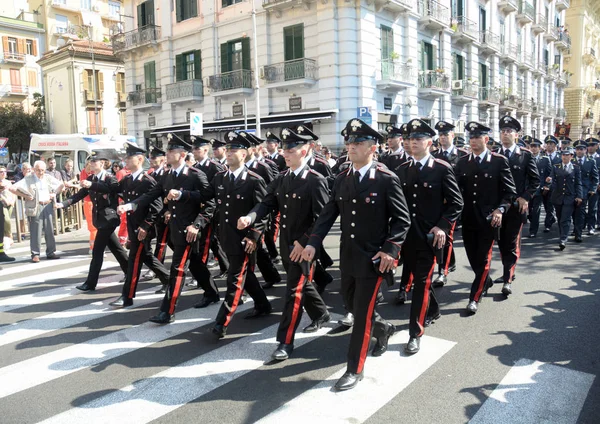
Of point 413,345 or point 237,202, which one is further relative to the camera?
point 237,202

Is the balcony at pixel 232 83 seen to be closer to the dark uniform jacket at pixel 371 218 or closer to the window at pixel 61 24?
the dark uniform jacket at pixel 371 218

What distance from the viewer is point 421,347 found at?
494 centimetres

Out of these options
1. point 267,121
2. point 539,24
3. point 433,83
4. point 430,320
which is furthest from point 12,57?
point 430,320

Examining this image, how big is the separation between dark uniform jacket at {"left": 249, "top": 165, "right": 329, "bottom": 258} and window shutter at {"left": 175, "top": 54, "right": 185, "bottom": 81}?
2530 cm

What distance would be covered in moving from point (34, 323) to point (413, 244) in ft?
15.2

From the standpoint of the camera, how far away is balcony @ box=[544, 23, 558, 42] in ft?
145

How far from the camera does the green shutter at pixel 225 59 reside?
2603cm

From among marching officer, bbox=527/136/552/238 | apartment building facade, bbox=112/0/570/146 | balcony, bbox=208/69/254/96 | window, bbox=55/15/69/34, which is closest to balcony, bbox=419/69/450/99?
apartment building facade, bbox=112/0/570/146

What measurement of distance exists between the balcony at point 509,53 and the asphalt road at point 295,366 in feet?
105

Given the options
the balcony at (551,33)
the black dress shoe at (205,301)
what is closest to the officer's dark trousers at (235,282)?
the black dress shoe at (205,301)

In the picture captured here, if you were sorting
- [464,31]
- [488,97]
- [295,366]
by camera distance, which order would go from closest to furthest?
1. [295,366]
2. [464,31]
3. [488,97]

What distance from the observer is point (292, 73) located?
2305cm

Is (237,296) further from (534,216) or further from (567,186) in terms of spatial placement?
(534,216)

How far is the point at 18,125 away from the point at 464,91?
121ft
